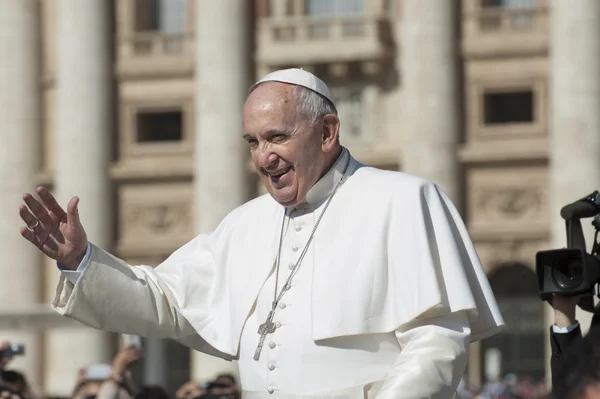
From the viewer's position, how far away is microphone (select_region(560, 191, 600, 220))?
5.91 metres

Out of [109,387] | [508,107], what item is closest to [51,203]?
[109,387]

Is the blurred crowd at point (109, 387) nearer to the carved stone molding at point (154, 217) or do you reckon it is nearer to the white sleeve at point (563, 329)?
the white sleeve at point (563, 329)

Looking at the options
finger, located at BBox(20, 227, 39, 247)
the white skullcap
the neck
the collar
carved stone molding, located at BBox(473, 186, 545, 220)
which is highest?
the white skullcap

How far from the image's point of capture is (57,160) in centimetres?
3238

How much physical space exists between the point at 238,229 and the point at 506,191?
25.8 metres

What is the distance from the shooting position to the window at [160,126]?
108 feet

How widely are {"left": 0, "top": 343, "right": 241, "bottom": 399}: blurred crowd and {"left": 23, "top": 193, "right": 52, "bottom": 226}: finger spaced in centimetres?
410

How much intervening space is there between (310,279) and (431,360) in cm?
61

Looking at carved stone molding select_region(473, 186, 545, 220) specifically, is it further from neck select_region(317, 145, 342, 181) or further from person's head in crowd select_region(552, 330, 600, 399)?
person's head in crowd select_region(552, 330, 600, 399)

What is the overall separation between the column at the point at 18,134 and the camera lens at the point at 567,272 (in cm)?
2659

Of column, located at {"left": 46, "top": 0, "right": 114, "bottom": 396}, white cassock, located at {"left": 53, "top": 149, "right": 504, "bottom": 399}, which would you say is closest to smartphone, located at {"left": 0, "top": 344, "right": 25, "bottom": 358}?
white cassock, located at {"left": 53, "top": 149, "right": 504, "bottom": 399}

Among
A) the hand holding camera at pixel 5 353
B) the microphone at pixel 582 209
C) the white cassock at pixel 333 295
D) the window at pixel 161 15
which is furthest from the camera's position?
the window at pixel 161 15

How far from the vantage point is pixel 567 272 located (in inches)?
232

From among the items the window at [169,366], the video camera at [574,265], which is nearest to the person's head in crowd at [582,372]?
the video camera at [574,265]
